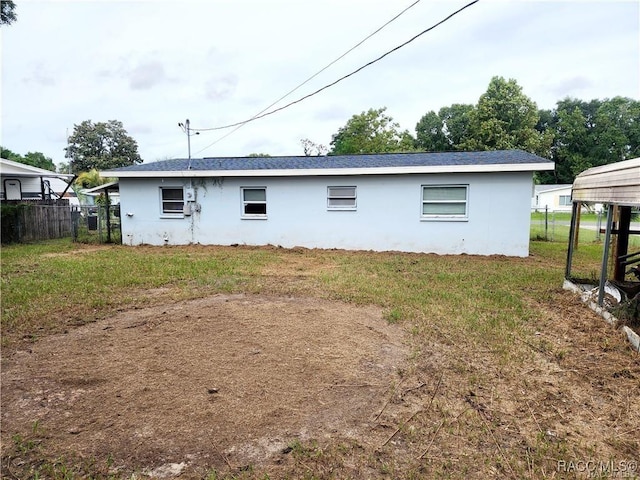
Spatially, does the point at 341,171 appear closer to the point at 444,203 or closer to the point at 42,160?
the point at 444,203

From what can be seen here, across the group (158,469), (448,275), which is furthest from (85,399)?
(448,275)

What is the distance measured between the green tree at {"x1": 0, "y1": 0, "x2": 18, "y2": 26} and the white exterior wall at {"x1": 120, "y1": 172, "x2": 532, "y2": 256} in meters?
8.52

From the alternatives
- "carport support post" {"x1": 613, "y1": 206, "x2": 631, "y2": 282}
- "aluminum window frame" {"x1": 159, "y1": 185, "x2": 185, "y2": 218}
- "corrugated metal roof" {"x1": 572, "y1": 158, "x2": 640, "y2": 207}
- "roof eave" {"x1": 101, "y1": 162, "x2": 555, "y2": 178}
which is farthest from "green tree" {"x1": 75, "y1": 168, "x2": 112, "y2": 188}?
"carport support post" {"x1": 613, "y1": 206, "x2": 631, "y2": 282}

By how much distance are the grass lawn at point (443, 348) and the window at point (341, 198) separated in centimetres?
257

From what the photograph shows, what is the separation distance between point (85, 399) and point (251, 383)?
133 centimetres

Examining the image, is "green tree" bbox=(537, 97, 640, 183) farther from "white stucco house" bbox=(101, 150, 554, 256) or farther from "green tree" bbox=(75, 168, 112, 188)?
"green tree" bbox=(75, 168, 112, 188)

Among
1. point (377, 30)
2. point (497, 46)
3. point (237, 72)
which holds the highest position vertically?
point (237, 72)

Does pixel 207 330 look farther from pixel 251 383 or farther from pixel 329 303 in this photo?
pixel 329 303

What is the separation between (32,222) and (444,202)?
1486 cm

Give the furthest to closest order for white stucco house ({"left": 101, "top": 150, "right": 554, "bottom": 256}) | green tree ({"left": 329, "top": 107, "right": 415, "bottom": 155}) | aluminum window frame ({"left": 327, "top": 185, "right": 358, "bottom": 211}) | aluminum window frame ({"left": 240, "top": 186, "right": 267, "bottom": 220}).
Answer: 1. green tree ({"left": 329, "top": 107, "right": 415, "bottom": 155})
2. aluminum window frame ({"left": 240, "top": 186, "right": 267, "bottom": 220})
3. aluminum window frame ({"left": 327, "top": 185, "right": 358, "bottom": 211})
4. white stucco house ({"left": 101, "top": 150, "right": 554, "bottom": 256})

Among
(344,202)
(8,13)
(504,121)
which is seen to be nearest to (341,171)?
(344,202)

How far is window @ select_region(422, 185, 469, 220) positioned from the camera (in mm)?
11047

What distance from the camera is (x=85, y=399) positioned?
121 inches

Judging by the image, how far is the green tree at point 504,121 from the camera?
35969 millimetres
